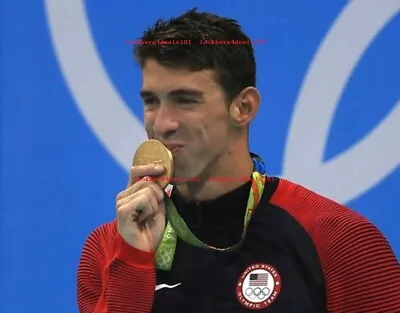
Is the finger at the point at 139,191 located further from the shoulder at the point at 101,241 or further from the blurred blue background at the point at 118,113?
the blurred blue background at the point at 118,113

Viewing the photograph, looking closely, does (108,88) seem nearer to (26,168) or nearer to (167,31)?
(26,168)

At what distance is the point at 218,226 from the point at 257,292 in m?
0.11

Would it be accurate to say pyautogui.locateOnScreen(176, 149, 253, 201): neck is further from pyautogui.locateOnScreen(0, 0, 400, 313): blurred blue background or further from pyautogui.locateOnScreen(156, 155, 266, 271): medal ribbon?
pyautogui.locateOnScreen(0, 0, 400, 313): blurred blue background

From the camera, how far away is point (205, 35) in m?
0.96

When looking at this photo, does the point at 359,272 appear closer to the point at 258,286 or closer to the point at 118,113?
the point at 258,286

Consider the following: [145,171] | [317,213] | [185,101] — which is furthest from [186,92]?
[317,213]

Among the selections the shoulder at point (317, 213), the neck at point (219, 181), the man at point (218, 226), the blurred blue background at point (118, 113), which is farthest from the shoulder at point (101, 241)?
the blurred blue background at point (118, 113)

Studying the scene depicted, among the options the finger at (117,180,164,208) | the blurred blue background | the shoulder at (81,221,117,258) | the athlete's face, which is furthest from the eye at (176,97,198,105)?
the blurred blue background

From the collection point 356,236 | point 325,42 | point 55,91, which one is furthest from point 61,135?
point 356,236

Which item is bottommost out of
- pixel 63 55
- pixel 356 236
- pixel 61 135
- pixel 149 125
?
pixel 356 236

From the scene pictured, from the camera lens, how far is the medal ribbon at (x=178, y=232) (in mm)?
965

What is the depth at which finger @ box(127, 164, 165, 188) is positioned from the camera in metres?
0.92

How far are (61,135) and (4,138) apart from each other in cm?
13

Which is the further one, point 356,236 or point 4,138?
point 4,138
